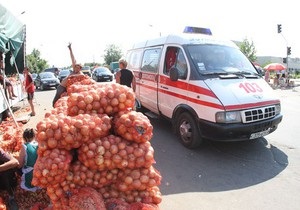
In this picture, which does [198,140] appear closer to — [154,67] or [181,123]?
[181,123]

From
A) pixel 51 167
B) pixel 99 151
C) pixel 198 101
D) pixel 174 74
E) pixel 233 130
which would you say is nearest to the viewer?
pixel 51 167

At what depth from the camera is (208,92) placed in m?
5.59

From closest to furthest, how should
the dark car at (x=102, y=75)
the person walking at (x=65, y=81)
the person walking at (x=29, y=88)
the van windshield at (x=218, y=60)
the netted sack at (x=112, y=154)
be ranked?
the netted sack at (x=112, y=154) → the person walking at (x=65, y=81) → the van windshield at (x=218, y=60) → the person walking at (x=29, y=88) → the dark car at (x=102, y=75)

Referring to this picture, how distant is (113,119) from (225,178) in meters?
2.91

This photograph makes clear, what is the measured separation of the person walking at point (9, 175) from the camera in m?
3.87

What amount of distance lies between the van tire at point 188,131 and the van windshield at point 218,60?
1033 millimetres

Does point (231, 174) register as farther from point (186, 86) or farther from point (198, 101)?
point (186, 86)

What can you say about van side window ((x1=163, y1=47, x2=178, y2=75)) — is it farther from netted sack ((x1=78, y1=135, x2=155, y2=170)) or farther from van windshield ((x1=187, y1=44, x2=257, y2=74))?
netted sack ((x1=78, y1=135, x2=155, y2=170))

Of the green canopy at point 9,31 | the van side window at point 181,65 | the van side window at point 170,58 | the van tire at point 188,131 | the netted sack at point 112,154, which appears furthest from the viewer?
the green canopy at point 9,31

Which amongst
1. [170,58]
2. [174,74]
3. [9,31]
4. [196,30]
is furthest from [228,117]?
[9,31]

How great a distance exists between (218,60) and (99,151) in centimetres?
465

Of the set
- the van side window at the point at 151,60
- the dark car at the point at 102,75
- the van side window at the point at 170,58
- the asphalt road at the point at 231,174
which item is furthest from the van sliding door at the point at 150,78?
the dark car at the point at 102,75

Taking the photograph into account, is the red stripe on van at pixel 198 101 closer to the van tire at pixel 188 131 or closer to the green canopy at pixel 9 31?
the van tire at pixel 188 131

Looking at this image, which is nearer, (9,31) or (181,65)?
(181,65)
